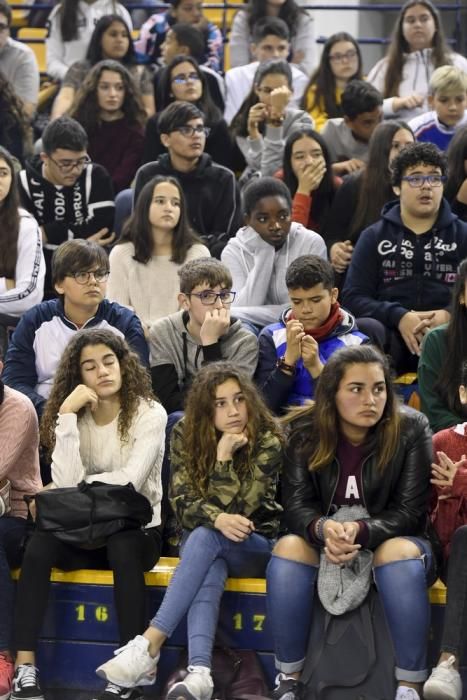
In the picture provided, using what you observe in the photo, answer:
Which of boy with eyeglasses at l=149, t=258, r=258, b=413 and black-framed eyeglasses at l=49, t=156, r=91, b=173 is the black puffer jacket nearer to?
boy with eyeglasses at l=149, t=258, r=258, b=413

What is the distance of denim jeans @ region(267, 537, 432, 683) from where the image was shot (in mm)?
4547

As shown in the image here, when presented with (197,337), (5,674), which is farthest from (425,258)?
(5,674)

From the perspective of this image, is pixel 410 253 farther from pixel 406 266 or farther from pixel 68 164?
pixel 68 164

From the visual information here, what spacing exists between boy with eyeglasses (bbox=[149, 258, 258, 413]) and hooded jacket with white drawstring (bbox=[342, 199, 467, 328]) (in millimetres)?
696

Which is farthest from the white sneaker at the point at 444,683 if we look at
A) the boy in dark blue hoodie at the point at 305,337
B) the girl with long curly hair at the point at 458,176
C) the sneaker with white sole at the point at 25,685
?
the girl with long curly hair at the point at 458,176

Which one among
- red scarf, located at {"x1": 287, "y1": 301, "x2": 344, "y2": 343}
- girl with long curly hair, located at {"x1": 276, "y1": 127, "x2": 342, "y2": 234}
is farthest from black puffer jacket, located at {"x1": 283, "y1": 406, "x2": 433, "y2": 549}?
girl with long curly hair, located at {"x1": 276, "y1": 127, "x2": 342, "y2": 234}

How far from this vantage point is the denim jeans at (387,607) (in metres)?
4.55

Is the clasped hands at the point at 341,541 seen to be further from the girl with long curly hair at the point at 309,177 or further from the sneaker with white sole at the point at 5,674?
the girl with long curly hair at the point at 309,177

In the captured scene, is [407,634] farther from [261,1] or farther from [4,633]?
[261,1]

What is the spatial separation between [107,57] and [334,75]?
1.36 meters

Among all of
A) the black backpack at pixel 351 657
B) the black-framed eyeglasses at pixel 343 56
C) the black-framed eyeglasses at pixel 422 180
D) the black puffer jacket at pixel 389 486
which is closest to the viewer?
the black backpack at pixel 351 657

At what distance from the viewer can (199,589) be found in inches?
188

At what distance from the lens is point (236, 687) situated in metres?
4.78

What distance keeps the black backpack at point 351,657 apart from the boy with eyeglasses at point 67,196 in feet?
9.72
